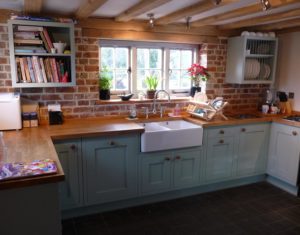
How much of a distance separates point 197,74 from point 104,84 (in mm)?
1238

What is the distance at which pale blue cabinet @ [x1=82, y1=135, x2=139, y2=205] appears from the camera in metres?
A: 2.75

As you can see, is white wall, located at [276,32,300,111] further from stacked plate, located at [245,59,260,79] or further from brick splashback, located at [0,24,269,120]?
brick splashback, located at [0,24,269,120]

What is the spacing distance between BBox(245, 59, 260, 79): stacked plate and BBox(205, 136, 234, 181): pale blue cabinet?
1019 mm

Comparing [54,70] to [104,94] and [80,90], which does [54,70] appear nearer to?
[80,90]

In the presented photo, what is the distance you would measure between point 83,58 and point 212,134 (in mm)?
1731

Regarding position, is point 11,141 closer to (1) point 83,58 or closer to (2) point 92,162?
(2) point 92,162

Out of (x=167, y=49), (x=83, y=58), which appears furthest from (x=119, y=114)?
(x=167, y=49)

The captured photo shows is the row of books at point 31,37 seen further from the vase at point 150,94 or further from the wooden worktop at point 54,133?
the vase at point 150,94

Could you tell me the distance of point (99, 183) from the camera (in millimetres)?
2834

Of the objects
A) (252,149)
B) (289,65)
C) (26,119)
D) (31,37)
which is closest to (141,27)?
(31,37)

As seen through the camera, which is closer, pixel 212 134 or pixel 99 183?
pixel 99 183

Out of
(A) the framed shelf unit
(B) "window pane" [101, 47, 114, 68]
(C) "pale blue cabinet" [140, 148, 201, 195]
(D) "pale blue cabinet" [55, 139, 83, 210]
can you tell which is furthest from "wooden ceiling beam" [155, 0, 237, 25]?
(D) "pale blue cabinet" [55, 139, 83, 210]

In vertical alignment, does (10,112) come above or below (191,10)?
below

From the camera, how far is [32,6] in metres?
2.51
